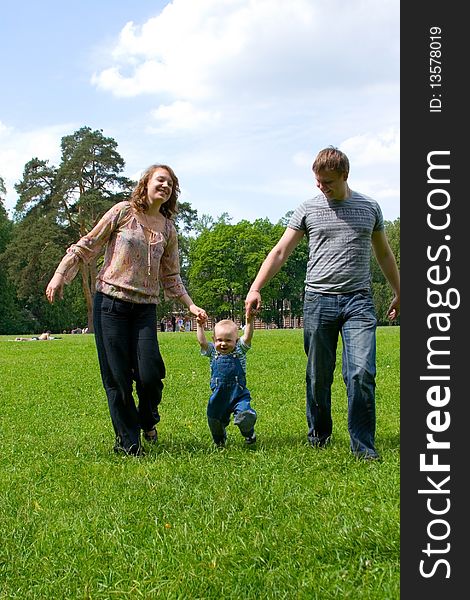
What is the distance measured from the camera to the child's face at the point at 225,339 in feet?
22.2

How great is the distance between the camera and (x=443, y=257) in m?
3.43

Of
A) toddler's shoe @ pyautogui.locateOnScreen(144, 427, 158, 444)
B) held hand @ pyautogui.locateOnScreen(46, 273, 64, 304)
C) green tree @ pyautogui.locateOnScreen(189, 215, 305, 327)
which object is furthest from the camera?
green tree @ pyautogui.locateOnScreen(189, 215, 305, 327)

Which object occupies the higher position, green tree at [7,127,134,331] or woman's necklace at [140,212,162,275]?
green tree at [7,127,134,331]

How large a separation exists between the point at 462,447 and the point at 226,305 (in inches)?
2813

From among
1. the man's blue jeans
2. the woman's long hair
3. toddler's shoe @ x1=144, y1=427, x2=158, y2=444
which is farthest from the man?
toddler's shoe @ x1=144, y1=427, x2=158, y2=444

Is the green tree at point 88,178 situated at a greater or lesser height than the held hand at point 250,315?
greater

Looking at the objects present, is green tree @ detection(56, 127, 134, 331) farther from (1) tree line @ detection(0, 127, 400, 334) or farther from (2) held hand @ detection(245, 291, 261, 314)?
(2) held hand @ detection(245, 291, 261, 314)

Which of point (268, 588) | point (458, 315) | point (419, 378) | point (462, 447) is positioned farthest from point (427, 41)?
point (268, 588)

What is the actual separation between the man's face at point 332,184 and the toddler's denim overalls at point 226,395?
1.58 metres

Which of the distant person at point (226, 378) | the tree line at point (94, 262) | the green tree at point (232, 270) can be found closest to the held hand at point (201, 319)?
the distant person at point (226, 378)

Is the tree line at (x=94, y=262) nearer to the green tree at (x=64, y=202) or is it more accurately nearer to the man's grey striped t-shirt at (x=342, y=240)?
the green tree at (x=64, y=202)

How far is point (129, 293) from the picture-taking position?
6703mm

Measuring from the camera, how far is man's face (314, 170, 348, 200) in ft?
20.1

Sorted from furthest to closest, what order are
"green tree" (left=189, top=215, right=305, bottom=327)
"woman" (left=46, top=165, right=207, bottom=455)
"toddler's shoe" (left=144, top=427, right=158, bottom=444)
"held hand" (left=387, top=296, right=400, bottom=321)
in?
"green tree" (left=189, top=215, right=305, bottom=327) → "toddler's shoe" (left=144, top=427, right=158, bottom=444) → "woman" (left=46, top=165, right=207, bottom=455) → "held hand" (left=387, top=296, right=400, bottom=321)
